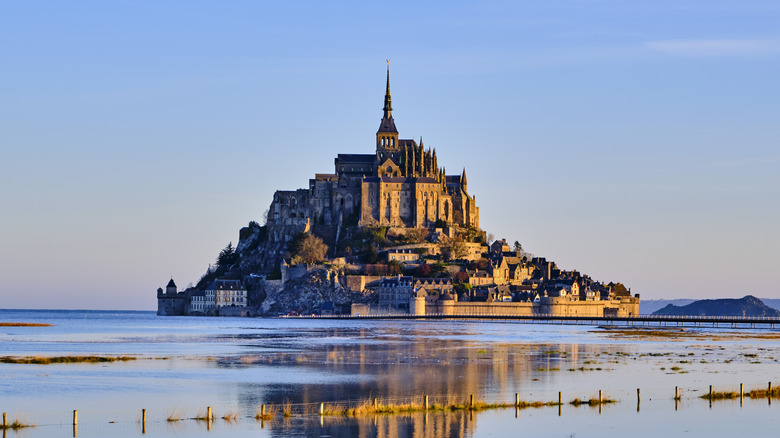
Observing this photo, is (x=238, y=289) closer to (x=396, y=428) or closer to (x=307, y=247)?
(x=307, y=247)

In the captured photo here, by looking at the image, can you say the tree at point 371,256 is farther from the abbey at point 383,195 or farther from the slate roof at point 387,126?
the slate roof at point 387,126

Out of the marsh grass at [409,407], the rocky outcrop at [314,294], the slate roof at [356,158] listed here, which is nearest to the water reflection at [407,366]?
the marsh grass at [409,407]

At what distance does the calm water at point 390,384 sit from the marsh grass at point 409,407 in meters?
1.00

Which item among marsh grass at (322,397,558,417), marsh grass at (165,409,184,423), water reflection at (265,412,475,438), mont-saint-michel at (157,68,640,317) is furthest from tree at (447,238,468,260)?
water reflection at (265,412,475,438)

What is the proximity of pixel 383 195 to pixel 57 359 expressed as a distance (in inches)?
4152

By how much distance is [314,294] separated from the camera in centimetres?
16212

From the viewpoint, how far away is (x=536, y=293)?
16725 cm

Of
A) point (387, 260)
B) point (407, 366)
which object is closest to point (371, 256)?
point (387, 260)

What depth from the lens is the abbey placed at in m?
171

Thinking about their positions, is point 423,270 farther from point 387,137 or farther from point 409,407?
point 409,407

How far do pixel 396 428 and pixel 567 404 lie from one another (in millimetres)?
9585

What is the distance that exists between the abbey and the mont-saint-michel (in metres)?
0.16

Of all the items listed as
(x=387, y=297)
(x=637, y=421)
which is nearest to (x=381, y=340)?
(x=637, y=421)

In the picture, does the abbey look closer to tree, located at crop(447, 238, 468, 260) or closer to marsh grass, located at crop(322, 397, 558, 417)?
tree, located at crop(447, 238, 468, 260)
